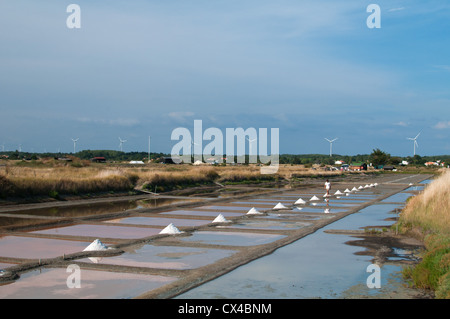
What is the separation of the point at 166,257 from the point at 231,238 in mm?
3223

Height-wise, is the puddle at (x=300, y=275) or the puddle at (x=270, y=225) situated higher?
the puddle at (x=300, y=275)

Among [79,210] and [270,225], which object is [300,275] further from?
[79,210]

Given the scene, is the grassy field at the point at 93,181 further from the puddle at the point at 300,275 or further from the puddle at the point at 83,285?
the puddle at the point at 300,275

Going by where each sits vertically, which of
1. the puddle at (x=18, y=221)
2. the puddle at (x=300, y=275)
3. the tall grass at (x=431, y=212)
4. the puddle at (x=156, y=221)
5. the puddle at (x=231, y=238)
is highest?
the tall grass at (x=431, y=212)

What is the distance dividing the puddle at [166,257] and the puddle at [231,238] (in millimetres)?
1155

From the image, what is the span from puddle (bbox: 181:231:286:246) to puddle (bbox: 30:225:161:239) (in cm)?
152

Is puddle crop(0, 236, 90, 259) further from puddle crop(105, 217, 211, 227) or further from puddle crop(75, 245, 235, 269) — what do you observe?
puddle crop(105, 217, 211, 227)

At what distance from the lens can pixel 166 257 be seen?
10.4 metres

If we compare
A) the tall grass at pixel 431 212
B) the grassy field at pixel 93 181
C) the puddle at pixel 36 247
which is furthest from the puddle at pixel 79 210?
the tall grass at pixel 431 212

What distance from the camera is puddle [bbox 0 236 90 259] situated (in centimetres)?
1072

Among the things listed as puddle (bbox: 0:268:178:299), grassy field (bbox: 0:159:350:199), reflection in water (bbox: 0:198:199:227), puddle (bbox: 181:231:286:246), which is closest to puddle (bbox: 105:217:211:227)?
reflection in water (bbox: 0:198:199:227)

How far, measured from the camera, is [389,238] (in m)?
13.2

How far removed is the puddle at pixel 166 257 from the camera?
9.65 meters
